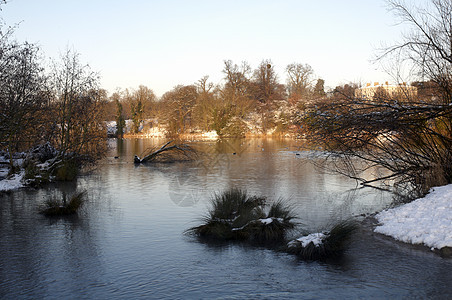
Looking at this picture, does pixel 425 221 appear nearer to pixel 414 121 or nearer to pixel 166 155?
pixel 414 121

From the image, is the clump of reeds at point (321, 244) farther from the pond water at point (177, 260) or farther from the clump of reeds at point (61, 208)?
the clump of reeds at point (61, 208)

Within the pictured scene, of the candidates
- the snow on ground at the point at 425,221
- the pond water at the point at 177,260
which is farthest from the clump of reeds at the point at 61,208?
the snow on ground at the point at 425,221

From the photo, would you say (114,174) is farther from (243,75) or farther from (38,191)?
(243,75)

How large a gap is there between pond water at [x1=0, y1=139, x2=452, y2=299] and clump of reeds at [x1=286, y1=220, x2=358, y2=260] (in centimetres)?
23

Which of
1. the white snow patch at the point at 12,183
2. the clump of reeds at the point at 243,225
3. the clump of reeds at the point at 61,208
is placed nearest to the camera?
the clump of reeds at the point at 243,225

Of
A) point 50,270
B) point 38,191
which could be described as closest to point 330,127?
point 50,270

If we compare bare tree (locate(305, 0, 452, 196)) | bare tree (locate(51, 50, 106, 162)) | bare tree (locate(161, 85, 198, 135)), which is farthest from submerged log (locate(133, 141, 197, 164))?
bare tree (locate(161, 85, 198, 135))

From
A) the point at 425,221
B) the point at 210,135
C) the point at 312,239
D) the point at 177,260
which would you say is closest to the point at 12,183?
the point at 177,260

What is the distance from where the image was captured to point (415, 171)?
1169 cm

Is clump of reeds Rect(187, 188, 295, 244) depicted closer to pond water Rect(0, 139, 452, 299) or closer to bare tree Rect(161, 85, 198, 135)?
pond water Rect(0, 139, 452, 299)

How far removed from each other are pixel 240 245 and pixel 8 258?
4407mm

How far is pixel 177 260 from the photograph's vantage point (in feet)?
25.9

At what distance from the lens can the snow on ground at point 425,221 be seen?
8.20 m

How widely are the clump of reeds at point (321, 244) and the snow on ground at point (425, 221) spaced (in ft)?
4.64
